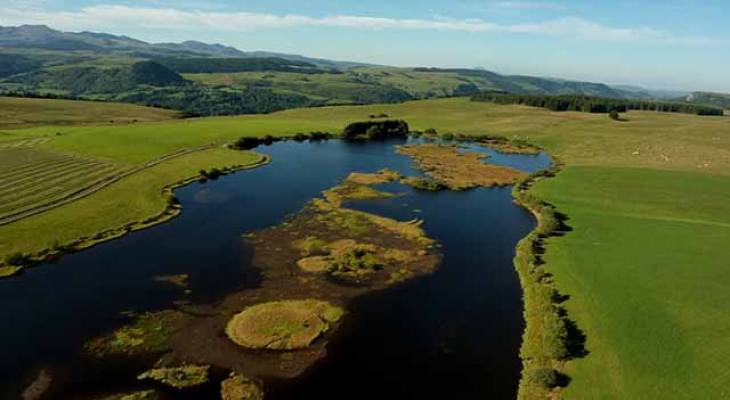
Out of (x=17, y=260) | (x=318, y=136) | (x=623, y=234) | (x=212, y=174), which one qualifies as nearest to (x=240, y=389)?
(x=17, y=260)

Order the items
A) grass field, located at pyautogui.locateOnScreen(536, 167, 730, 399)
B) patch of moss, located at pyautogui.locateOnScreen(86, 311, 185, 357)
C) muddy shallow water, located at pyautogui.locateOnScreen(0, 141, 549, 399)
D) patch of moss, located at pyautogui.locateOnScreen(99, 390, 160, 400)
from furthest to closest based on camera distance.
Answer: patch of moss, located at pyautogui.locateOnScreen(86, 311, 185, 357)
grass field, located at pyautogui.locateOnScreen(536, 167, 730, 399)
muddy shallow water, located at pyautogui.locateOnScreen(0, 141, 549, 399)
patch of moss, located at pyautogui.locateOnScreen(99, 390, 160, 400)

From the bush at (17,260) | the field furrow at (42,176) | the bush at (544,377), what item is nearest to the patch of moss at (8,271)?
the bush at (17,260)

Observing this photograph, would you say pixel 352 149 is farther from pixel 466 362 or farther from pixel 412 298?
pixel 466 362

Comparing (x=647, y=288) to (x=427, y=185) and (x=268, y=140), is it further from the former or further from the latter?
(x=268, y=140)

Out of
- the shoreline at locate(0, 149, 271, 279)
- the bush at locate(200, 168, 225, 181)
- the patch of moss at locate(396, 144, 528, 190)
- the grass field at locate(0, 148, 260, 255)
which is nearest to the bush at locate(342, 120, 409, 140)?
the patch of moss at locate(396, 144, 528, 190)

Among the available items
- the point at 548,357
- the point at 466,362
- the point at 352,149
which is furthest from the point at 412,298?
the point at 352,149

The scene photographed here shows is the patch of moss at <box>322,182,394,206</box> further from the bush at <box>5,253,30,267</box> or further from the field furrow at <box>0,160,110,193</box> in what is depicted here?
the field furrow at <box>0,160,110,193</box>

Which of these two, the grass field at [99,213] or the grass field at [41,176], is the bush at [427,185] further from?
the grass field at [41,176]
